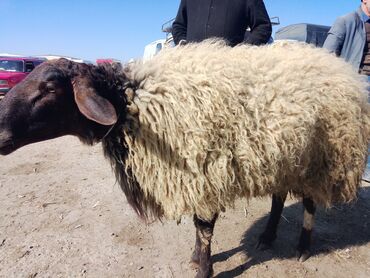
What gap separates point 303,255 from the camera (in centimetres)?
287

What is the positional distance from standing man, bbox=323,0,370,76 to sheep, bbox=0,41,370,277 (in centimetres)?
85

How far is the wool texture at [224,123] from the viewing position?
6.68 feet

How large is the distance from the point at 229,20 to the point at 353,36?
120 cm

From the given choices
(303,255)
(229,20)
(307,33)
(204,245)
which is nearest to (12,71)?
(307,33)

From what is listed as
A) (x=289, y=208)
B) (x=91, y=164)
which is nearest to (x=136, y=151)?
(x=289, y=208)

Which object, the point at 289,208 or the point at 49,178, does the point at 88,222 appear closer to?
the point at 49,178

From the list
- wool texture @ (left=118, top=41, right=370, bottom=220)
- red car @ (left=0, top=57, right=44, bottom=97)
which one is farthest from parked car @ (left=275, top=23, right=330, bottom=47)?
wool texture @ (left=118, top=41, right=370, bottom=220)

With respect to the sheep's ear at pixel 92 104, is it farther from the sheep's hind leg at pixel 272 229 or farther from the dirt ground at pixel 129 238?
the sheep's hind leg at pixel 272 229

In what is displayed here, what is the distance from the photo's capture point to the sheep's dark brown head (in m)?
1.76

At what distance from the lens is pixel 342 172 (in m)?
2.60

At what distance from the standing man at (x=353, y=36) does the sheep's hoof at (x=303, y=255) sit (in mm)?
1705

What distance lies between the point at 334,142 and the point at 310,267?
1.08m

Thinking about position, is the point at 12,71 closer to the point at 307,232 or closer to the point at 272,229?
the point at 272,229

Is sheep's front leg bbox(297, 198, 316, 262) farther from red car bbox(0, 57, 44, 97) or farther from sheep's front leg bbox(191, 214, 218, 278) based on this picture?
red car bbox(0, 57, 44, 97)
